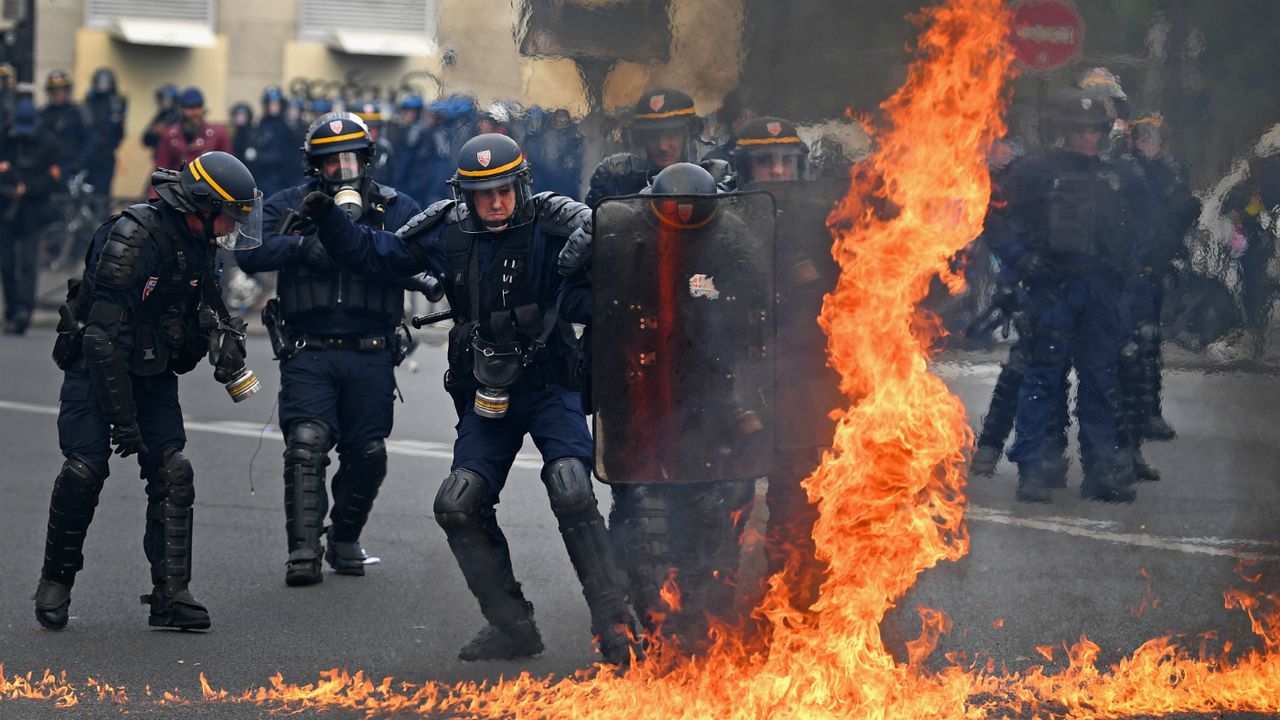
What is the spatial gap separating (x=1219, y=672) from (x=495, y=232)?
2680mm

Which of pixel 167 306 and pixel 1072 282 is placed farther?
pixel 1072 282

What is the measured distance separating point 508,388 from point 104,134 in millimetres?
13469

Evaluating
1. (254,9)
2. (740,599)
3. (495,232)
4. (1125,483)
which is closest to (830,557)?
(740,599)

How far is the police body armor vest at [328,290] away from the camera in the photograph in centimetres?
700

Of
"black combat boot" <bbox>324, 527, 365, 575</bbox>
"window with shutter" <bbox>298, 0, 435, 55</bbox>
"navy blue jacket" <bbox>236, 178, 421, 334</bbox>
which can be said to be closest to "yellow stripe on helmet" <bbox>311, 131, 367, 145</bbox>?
"navy blue jacket" <bbox>236, 178, 421, 334</bbox>

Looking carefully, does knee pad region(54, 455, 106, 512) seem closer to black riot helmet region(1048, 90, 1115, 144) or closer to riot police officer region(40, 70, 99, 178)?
black riot helmet region(1048, 90, 1115, 144)

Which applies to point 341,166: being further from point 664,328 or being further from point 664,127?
point 664,328

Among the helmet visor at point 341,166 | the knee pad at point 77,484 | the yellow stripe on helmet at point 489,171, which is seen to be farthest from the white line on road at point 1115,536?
the knee pad at point 77,484

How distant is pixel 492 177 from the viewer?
570 cm

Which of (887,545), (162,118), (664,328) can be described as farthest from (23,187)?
(887,545)

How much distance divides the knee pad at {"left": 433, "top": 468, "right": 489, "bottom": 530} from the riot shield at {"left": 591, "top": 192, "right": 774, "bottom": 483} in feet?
1.99

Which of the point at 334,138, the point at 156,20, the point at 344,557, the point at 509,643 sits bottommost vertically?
the point at 344,557

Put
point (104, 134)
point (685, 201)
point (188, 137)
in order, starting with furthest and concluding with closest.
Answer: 1. point (104, 134)
2. point (188, 137)
3. point (685, 201)

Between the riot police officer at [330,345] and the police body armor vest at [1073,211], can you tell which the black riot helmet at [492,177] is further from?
the police body armor vest at [1073,211]
